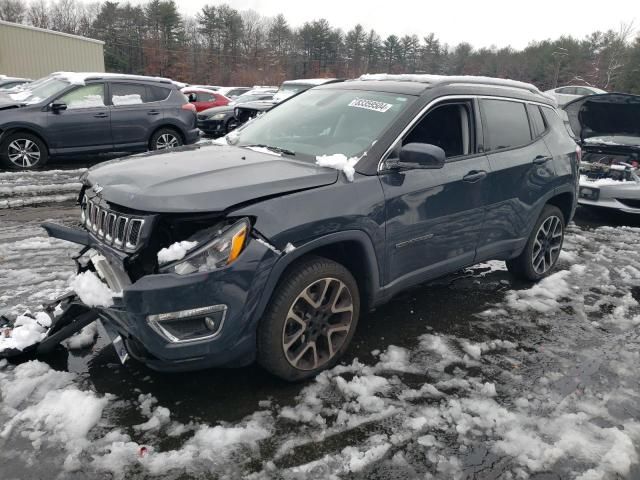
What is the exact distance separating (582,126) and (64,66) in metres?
32.4

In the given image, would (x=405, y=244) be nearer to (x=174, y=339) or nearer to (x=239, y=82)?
(x=174, y=339)

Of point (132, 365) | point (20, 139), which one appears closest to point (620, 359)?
point (132, 365)

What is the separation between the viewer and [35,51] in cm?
3112

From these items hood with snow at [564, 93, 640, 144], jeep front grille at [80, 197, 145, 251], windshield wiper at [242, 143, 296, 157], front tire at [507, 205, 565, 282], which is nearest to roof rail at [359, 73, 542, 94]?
windshield wiper at [242, 143, 296, 157]

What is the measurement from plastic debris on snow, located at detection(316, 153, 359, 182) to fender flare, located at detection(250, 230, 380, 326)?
0.37 meters

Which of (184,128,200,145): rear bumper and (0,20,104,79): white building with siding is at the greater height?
(0,20,104,79): white building with siding

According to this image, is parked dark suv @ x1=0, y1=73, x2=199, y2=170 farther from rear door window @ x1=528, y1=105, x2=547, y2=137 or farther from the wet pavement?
rear door window @ x1=528, y1=105, x2=547, y2=137

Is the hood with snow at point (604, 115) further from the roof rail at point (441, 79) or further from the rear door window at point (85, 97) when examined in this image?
the rear door window at point (85, 97)

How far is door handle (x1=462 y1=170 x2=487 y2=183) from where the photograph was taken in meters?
3.84

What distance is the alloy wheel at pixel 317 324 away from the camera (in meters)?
3.00

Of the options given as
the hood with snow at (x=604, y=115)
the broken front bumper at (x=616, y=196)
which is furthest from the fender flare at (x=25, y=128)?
the hood with snow at (x=604, y=115)

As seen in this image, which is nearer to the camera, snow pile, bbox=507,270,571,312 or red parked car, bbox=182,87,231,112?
snow pile, bbox=507,270,571,312

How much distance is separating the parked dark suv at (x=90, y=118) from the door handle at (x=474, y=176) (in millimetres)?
7999

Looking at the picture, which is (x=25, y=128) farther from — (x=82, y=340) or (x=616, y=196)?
(x=616, y=196)
